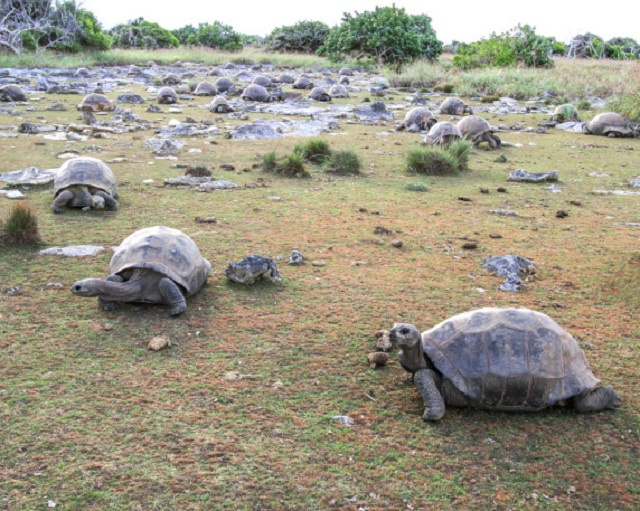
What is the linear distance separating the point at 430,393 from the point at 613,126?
1264 centimetres

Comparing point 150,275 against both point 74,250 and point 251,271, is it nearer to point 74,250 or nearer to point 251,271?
point 251,271

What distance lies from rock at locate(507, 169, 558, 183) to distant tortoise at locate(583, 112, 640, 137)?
18.4 ft

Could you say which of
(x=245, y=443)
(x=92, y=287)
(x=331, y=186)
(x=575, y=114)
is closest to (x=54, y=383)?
(x=92, y=287)

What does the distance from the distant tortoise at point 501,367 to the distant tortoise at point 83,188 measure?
4532 millimetres

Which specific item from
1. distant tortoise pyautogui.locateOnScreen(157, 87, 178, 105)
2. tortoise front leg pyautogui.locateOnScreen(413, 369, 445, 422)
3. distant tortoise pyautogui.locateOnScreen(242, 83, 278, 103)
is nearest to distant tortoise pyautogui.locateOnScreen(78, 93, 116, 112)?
distant tortoise pyautogui.locateOnScreen(157, 87, 178, 105)

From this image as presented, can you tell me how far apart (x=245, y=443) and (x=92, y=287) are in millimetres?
1741

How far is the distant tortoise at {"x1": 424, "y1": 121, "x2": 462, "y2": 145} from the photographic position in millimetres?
11250

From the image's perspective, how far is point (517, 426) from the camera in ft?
10.3

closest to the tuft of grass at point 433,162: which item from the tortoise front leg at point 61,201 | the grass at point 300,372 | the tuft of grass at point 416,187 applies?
the tuft of grass at point 416,187

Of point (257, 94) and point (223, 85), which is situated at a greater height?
point (223, 85)

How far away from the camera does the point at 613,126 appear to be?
13.7 metres

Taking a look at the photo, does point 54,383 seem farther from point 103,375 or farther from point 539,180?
point 539,180

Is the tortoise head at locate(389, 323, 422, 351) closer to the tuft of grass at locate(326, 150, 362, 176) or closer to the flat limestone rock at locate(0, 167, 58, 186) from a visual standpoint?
the flat limestone rock at locate(0, 167, 58, 186)

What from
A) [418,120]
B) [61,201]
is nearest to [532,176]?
[418,120]
